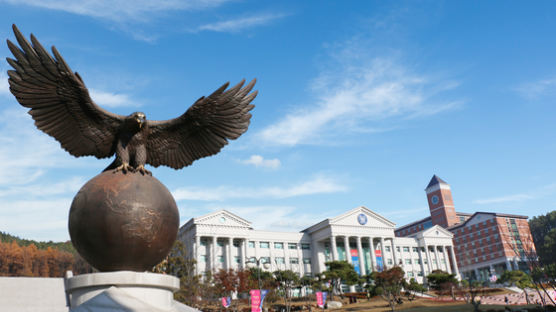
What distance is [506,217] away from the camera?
91.4 m

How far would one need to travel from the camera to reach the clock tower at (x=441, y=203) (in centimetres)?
11146

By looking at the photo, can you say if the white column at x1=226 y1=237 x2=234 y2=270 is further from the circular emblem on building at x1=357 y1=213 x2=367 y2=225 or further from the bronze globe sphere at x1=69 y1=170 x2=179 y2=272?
the bronze globe sphere at x1=69 y1=170 x2=179 y2=272

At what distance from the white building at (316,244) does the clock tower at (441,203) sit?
27570 mm

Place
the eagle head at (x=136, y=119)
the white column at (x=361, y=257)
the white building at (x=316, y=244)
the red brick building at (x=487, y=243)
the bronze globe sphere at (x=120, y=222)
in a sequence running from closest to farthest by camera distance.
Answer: the bronze globe sphere at (x=120, y=222)
the eagle head at (x=136, y=119)
the white building at (x=316, y=244)
the white column at (x=361, y=257)
the red brick building at (x=487, y=243)

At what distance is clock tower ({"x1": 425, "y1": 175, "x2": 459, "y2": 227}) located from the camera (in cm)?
11146

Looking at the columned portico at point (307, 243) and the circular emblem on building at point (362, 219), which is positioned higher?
the circular emblem on building at point (362, 219)

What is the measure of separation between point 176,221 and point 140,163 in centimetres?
143

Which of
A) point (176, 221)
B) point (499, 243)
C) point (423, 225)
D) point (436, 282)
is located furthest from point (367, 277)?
point (423, 225)

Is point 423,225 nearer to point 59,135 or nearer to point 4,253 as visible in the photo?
point 4,253

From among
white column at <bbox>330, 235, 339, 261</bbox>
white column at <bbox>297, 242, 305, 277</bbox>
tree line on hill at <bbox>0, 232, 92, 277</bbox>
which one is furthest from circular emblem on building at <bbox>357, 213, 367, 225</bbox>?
tree line on hill at <bbox>0, 232, 92, 277</bbox>

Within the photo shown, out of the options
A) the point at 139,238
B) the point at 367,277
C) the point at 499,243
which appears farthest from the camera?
the point at 499,243

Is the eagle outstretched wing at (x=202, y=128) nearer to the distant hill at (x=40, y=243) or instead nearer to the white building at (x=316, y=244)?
the white building at (x=316, y=244)

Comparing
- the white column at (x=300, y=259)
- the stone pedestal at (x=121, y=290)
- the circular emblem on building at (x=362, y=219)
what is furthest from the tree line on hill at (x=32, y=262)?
the stone pedestal at (x=121, y=290)

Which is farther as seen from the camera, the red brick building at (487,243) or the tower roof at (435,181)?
the tower roof at (435,181)
